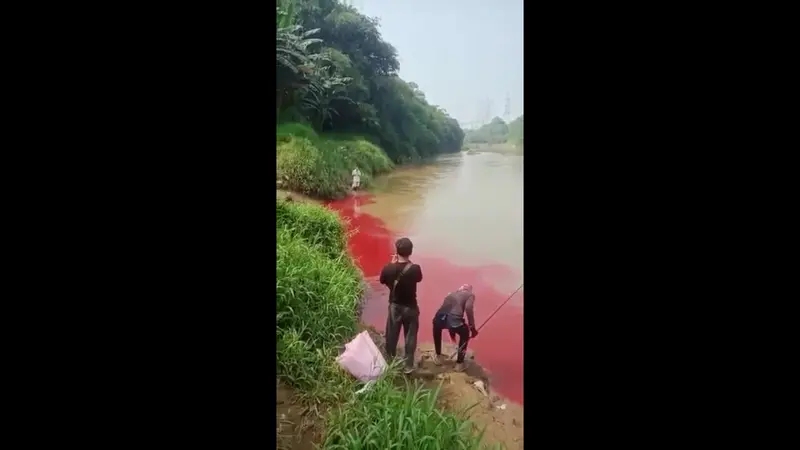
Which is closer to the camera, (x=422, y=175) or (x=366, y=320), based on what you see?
(x=366, y=320)

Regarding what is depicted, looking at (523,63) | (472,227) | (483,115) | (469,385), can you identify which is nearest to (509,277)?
(472,227)

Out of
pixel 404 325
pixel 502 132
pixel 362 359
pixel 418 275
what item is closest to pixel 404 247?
pixel 418 275

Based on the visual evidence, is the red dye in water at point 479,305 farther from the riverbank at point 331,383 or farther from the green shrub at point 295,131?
the green shrub at point 295,131

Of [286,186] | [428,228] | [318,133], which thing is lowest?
[428,228]

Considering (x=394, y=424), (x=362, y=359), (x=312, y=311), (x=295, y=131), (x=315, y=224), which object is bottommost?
(x=394, y=424)

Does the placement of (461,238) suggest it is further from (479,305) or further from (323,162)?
(323,162)

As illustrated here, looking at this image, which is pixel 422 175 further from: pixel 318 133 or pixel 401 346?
pixel 401 346

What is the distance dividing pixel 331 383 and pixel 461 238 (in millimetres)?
527

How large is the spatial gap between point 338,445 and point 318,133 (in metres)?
0.85

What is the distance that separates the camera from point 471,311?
5.91 feet

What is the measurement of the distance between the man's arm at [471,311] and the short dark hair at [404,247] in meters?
0.21

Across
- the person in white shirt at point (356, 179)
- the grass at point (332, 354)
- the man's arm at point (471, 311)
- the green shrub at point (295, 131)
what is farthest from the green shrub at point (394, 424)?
the green shrub at point (295, 131)

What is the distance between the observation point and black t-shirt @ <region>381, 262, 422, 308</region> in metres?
1.80
